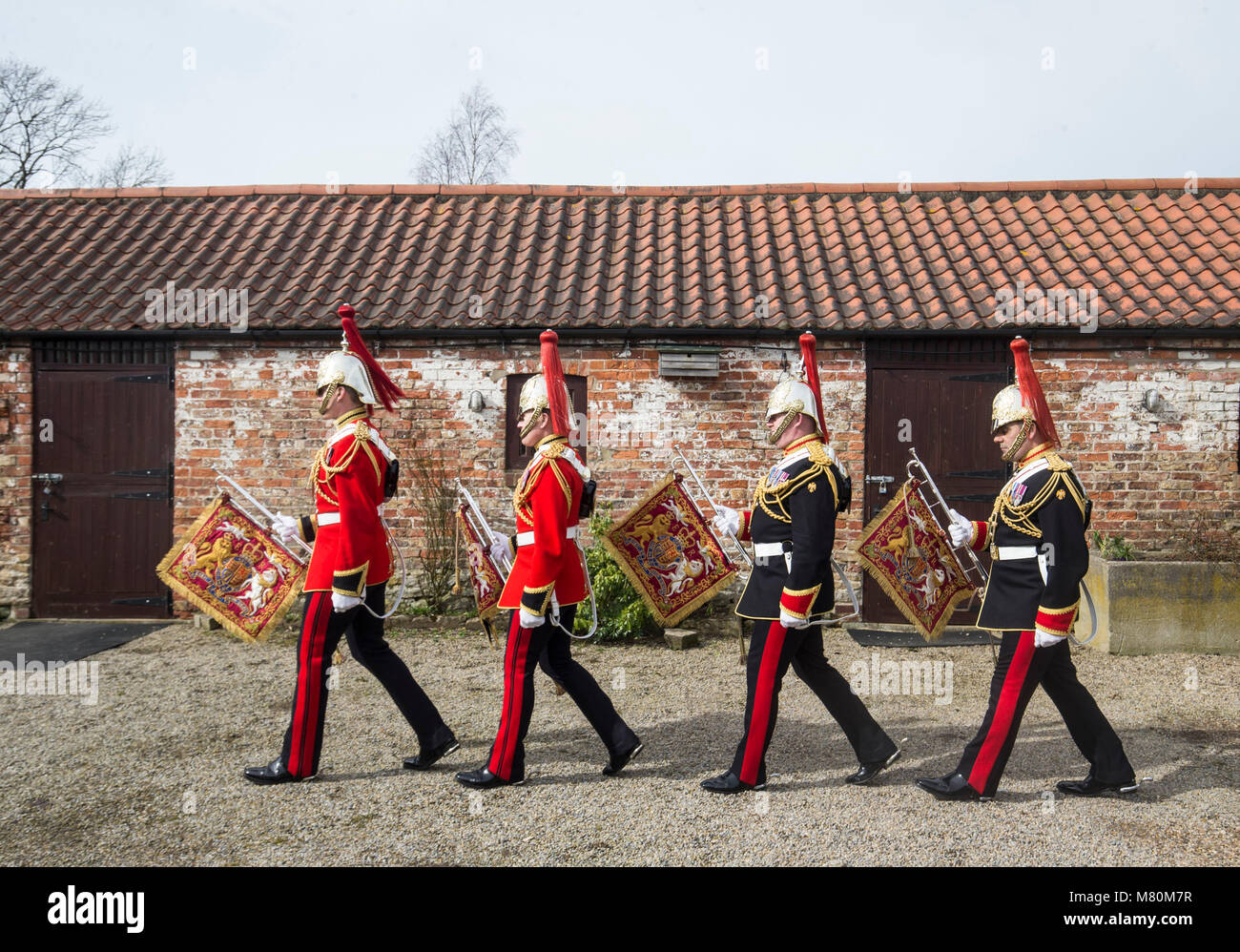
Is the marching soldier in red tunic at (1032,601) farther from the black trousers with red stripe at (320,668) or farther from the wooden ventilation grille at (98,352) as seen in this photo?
the wooden ventilation grille at (98,352)

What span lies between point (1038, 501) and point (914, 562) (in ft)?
3.63

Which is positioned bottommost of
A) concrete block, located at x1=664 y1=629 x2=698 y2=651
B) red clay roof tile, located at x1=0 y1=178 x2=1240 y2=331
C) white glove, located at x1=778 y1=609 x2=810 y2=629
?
concrete block, located at x1=664 y1=629 x2=698 y2=651

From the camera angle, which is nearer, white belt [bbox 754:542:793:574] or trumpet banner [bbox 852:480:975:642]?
white belt [bbox 754:542:793:574]

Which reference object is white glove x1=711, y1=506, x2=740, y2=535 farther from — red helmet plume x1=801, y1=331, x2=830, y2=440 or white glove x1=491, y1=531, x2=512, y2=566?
white glove x1=491, y1=531, x2=512, y2=566

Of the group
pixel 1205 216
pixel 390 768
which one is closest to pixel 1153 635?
pixel 1205 216

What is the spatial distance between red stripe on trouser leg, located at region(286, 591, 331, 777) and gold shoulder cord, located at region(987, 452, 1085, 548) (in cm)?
318

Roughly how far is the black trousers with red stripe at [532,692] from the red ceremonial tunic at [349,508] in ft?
2.52

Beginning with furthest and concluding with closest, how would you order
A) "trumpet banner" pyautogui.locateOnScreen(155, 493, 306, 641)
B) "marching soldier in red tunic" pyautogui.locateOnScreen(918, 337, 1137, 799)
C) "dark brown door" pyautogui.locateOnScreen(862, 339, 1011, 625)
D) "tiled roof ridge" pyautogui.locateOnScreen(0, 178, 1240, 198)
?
1. "tiled roof ridge" pyautogui.locateOnScreen(0, 178, 1240, 198)
2. "dark brown door" pyautogui.locateOnScreen(862, 339, 1011, 625)
3. "trumpet banner" pyautogui.locateOnScreen(155, 493, 306, 641)
4. "marching soldier in red tunic" pyautogui.locateOnScreen(918, 337, 1137, 799)

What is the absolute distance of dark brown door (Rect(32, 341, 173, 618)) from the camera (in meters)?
8.03

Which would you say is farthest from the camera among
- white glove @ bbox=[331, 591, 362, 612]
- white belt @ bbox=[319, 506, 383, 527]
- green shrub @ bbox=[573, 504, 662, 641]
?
green shrub @ bbox=[573, 504, 662, 641]

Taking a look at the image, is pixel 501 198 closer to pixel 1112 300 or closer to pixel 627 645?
pixel 627 645

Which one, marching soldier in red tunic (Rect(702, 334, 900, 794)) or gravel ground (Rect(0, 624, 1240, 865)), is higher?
marching soldier in red tunic (Rect(702, 334, 900, 794))

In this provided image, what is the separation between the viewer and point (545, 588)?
406cm

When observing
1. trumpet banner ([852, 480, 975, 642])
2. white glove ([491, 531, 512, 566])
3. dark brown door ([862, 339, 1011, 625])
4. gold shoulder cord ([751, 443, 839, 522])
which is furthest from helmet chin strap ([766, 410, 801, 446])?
dark brown door ([862, 339, 1011, 625])
